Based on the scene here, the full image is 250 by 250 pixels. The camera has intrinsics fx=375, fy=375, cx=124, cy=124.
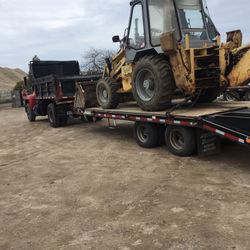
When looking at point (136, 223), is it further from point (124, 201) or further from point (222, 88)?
point (222, 88)

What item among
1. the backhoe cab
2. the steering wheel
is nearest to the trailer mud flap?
the backhoe cab

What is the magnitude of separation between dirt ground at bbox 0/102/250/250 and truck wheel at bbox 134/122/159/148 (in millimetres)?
188

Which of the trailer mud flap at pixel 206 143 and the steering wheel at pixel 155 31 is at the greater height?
the steering wheel at pixel 155 31

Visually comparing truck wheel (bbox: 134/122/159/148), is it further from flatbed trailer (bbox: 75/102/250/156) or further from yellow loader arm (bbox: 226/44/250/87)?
yellow loader arm (bbox: 226/44/250/87)

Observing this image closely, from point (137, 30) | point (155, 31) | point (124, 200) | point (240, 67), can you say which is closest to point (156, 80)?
point (155, 31)

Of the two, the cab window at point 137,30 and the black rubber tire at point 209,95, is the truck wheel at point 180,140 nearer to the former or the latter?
the black rubber tire at point 209,95

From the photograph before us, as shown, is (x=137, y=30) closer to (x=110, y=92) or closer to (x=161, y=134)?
(x=110, y=92)

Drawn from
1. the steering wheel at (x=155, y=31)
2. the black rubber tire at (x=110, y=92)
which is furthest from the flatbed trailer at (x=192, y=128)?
the steering wheel at (x=155, y=31)

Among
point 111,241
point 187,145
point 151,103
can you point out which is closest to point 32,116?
point 151,103

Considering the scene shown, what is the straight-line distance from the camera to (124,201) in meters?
5.43

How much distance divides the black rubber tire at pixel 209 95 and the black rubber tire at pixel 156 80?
1204 mm

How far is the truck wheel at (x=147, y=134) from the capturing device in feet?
27.8

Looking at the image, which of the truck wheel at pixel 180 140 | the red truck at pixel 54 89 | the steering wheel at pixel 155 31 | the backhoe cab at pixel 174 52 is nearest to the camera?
the truck wheel at pixel 180 140

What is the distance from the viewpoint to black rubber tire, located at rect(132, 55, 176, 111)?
25.5 ft
